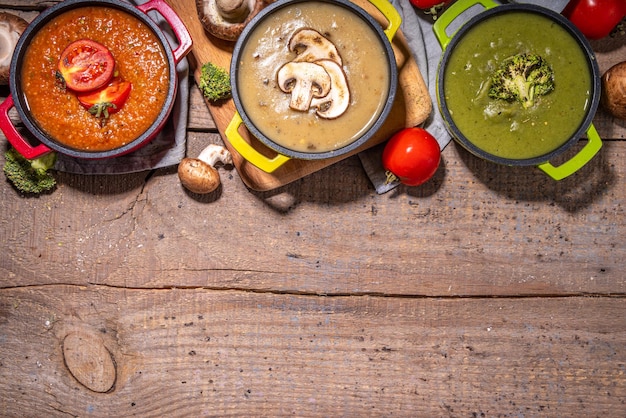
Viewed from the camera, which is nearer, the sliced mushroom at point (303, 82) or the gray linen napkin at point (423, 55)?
the sliced mushroom at point (303, 82)

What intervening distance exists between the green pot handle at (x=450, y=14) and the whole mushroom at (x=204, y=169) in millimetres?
993

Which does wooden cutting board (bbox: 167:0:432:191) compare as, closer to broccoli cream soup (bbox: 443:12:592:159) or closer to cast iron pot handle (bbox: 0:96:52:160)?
broccoli cream soup (bbox: 443:12:592:159)

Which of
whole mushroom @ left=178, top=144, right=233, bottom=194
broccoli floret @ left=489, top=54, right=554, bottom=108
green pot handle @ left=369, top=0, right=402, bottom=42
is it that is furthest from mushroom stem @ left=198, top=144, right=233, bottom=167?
broccoli floret @ left=489, top=54, right=554, bottom=108

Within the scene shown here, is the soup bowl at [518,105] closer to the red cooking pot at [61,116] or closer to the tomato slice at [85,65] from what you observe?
the red cooking pot at [61,116]

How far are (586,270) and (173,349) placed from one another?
1879mm

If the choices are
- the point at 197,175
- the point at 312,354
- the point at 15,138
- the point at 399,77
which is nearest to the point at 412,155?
the point at 399,77

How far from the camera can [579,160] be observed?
246 centimetres

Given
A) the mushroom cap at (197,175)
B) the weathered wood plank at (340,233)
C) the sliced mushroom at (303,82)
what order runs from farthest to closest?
the weathered wood plank at (340,233), the mushroom cap at (197,175), the sliced mushroom at (303,82)

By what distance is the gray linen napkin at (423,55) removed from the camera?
258 centimetres

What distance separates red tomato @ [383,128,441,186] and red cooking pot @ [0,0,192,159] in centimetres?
89

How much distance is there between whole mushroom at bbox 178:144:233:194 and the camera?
2.51 metres

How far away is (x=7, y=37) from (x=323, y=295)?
5.57 feet

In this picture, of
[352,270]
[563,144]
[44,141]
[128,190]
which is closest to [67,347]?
[128,190]

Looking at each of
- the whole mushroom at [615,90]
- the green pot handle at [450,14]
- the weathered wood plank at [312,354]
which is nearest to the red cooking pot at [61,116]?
the weathered wood plank at [312,354]
